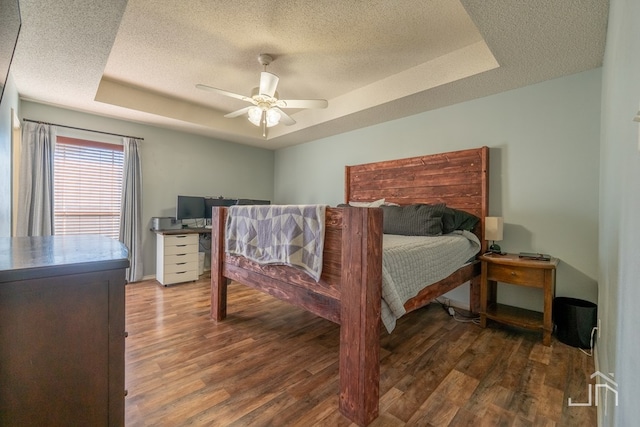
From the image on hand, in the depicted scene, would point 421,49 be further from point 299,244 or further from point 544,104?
point 299,244

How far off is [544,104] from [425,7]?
155cm

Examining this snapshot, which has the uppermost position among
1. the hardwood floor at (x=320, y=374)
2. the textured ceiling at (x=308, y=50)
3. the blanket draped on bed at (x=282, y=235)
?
the textured ceiling at (x=308, y=50)

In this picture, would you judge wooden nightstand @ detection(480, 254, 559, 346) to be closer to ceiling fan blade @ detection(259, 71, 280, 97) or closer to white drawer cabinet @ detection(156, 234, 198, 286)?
ceiling fan blade @ detection(259, 71, 280, 97)

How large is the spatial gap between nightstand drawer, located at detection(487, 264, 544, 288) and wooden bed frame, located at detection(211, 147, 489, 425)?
0.20m

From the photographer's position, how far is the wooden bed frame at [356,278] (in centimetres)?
136

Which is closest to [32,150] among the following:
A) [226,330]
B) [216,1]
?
[216,1]

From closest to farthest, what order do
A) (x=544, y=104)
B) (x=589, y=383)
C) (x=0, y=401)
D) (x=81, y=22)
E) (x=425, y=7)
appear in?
(x=0, y=401) < (x=589, y=383) < (x=81, y=22) < (x=425, y=7) < (x=544, y=104)

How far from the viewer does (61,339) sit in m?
0.73

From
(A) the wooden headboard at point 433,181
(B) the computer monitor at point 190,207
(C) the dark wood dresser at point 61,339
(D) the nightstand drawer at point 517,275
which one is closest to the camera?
(C) the dark wood dresser at point 61,339

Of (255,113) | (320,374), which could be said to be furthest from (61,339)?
(255,113)

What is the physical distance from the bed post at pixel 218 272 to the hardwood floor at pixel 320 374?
0.41 feet

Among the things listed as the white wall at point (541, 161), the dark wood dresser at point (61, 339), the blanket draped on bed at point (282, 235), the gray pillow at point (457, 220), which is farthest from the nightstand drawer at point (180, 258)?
the white wall at point (541, 161)

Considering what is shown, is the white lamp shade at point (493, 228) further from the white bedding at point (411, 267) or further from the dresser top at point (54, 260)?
the dresser top at point (54, 260)

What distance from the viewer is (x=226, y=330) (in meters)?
2.33
